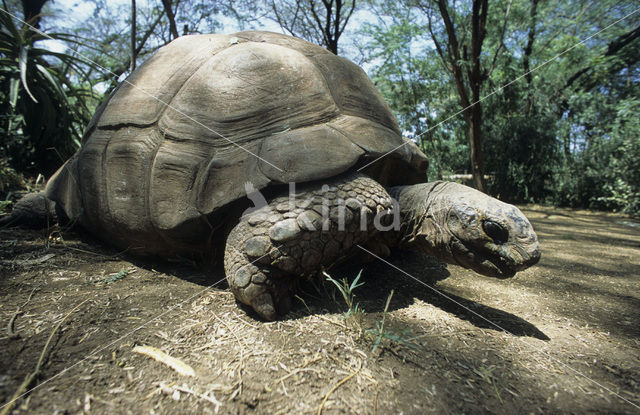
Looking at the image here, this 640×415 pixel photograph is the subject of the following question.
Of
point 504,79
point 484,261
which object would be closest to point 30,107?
point 484,261

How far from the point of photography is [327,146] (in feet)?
5.77

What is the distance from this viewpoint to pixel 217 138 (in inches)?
73.7

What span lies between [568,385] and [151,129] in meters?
2.46

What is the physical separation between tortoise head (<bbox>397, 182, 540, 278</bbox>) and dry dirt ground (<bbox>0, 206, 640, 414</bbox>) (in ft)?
1.05

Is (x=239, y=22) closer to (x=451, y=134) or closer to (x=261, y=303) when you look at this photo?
(x=451, y=134)

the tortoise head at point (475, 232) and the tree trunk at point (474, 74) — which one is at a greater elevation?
the tree trunk at point (474, 74)

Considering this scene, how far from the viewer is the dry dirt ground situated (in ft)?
3.62

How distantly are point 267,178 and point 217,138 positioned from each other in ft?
1.49

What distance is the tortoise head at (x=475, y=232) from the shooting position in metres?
1.64

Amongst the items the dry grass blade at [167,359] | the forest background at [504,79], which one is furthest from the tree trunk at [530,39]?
the dry grass blade at [167,359]

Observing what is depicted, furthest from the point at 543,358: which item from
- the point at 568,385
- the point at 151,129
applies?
the point at 151,129

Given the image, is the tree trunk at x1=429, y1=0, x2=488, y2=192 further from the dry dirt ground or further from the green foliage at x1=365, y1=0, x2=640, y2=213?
the dry dirt ground

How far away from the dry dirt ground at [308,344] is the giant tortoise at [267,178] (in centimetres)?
24

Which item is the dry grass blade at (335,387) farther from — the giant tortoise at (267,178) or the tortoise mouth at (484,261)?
the tortoise mouth at (484,261)
